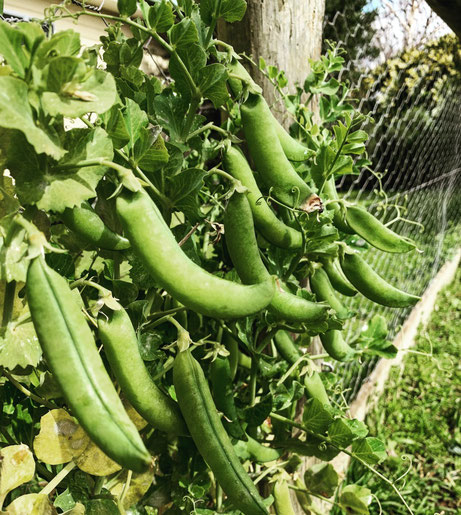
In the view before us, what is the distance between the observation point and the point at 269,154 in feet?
2.43

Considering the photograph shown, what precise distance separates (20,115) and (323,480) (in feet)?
3.19

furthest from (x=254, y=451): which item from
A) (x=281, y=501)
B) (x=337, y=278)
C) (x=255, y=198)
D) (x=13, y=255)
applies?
(x=13, y=255)

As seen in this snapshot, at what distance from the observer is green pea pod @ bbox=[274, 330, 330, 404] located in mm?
911

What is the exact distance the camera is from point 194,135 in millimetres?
740

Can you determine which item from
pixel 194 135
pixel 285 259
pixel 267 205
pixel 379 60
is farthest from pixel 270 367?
pixel 379 60

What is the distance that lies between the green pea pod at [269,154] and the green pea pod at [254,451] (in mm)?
422

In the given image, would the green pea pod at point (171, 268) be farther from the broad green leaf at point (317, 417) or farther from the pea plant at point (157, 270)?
the broad green leaf at point (317, 417)

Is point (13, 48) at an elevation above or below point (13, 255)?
above

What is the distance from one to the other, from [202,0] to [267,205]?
0.31 meters

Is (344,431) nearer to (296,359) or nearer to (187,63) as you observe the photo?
(296,359)

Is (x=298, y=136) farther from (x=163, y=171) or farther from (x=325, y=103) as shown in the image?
(x=163, y=171)

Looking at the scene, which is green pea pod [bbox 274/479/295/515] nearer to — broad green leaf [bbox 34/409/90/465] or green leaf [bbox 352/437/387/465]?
green leaf [bbox 352/437/387/465]

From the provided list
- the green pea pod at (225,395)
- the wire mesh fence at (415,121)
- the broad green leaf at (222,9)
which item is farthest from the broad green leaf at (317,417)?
the wire mesh fence at (415,121)

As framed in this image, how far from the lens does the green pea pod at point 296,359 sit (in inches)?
35.9
